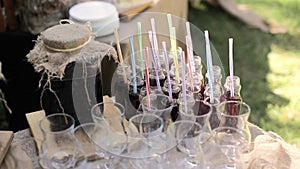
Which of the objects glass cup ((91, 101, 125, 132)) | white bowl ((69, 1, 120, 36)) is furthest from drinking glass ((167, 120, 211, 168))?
white bowl ((69, 1, 120, 36))

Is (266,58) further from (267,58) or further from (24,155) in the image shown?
(24,155)

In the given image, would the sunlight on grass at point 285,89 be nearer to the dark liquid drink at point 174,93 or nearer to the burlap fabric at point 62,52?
the dark liquid drink at point 174,93

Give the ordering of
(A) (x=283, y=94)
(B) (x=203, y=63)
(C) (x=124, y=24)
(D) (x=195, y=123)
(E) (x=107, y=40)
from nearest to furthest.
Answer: (D) (x=195, y=123) < (B) (x=203, y=63) < (E) (x=107, y=40) < (C) (x=124, y=24) < (A) (x=283, y=94)

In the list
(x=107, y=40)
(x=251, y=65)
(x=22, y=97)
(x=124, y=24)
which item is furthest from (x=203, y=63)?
(x=251, y=65)

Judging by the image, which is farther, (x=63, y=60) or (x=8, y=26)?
(x=8, y=26)

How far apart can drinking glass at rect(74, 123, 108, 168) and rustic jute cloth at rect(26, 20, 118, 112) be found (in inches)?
4.4

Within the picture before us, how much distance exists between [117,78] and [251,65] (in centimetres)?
164

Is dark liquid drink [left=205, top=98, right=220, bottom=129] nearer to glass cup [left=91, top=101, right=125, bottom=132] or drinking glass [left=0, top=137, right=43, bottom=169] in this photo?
glass cup [left=91, top=101, right=125, bottom=132]

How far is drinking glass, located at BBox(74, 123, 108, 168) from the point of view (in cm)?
118

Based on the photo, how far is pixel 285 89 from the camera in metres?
2.64

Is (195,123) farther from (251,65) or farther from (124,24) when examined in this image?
(251,65)

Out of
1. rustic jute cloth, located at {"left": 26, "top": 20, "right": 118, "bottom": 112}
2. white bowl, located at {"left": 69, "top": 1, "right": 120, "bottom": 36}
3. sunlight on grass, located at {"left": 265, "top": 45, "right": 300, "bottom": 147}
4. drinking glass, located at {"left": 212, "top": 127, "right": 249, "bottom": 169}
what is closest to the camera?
drinking glass, located at {"left": 212, "top": 127, "right": 249, "bottom": 169}

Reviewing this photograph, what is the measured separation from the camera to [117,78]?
4.32 feet

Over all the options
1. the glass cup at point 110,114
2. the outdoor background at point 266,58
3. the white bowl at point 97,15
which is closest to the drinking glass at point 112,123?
the glass cup at point 110,114
